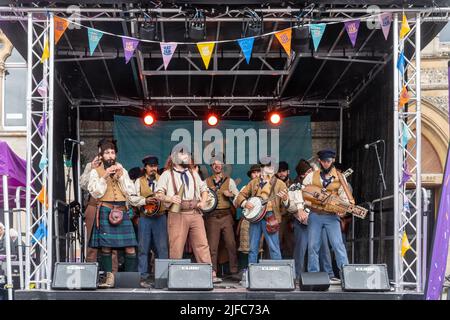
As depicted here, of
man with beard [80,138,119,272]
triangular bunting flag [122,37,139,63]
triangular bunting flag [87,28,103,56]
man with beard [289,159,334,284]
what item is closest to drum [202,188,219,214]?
man with beard [289,159,334,284]

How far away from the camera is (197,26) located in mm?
9680

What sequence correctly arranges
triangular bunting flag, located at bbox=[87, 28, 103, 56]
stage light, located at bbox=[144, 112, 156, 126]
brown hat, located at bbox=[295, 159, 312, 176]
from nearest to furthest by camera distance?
1. triangular bunting flag, located at bbox=[87, 28, 103, 56]
2. brown hat, located at bbox=[295, 159, 312, 176]
3. stage light, located at bbox=[144, 112, 156, 126]

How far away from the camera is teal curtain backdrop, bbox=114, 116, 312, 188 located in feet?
45.1

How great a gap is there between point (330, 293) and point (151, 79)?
218 inches

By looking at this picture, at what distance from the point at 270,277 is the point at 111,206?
2.34 m

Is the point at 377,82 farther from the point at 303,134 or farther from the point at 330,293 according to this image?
the point at 330,293

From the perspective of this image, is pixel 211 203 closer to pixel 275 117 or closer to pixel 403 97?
pixel 403 97

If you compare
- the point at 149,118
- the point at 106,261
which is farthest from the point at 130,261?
the point at 149,118

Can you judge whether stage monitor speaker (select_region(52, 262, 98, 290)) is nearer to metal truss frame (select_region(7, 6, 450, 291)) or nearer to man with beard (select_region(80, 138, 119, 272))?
metal truss frame (select_region(7, 6, 450, 291))

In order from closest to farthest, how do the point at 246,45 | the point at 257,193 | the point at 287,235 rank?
1. the point at 246,45
2. the point at 257,193
3. the point at 287,235

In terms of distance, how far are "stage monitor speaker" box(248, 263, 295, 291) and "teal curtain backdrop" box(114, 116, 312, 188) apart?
4.99 metres

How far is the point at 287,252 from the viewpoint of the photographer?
1261cm
